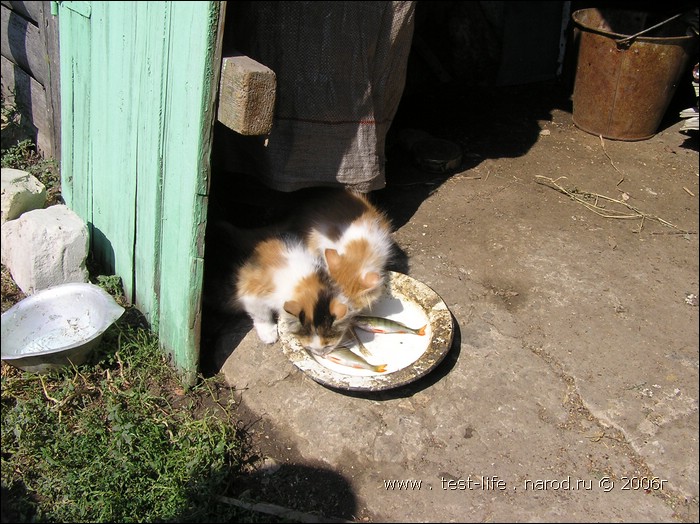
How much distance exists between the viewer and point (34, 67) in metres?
4.36

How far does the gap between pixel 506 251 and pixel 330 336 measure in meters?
1.61

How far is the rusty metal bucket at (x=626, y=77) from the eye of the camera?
5.36 meters

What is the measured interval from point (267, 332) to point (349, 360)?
510 millimetres

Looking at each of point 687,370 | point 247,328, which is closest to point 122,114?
point 247,328

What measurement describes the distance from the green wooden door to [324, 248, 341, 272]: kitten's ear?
0.87 metres

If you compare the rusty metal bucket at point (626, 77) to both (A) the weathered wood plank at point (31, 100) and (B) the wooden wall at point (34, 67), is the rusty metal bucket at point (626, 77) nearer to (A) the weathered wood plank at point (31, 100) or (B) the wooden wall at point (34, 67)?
(B) the wooden wall at point (34, 67)

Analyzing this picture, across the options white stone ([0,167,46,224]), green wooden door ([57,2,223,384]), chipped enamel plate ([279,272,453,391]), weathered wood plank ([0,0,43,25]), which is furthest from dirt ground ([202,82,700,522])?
weathered wood plank ([0,0,43,25])

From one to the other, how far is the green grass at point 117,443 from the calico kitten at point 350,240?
0.95 meters

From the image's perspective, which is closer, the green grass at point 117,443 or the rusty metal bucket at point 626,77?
the green grass at point 117,443

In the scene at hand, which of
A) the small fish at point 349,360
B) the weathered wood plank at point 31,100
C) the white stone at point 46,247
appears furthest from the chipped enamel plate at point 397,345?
the weathered wood plank at point 31,100

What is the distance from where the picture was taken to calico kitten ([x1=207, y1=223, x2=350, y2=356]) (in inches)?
136

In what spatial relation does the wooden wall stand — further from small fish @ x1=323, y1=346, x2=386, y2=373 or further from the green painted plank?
small fish @ x1=323, y1=346, x2=386, y2=373

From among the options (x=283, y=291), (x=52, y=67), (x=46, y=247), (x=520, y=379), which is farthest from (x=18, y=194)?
(x=520, y=379)

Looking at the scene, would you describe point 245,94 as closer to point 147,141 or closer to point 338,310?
point 147,141
